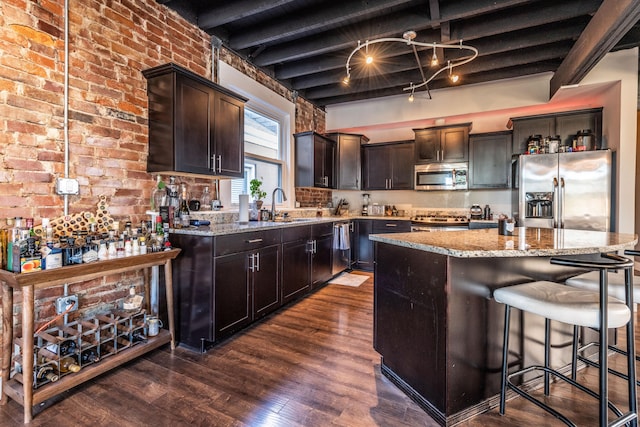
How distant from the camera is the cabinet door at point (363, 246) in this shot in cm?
511

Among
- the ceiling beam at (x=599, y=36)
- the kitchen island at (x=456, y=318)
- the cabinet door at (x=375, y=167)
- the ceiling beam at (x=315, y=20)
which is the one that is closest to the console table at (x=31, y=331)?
the kitchen island at (x=456, y=318)

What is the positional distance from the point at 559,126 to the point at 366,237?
10.2 ft

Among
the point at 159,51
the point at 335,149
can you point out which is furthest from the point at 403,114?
the point at 159,51

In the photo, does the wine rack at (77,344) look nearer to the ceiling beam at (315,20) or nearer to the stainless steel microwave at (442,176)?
the ceiling beam at (315,20)

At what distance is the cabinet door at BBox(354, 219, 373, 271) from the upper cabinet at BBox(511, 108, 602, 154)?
247 centimetres

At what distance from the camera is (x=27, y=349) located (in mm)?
1565

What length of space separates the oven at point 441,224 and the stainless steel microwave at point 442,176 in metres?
0.53

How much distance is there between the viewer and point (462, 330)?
1.59 m

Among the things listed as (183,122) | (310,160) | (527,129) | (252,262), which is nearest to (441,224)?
(527,129)

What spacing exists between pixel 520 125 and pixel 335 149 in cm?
284

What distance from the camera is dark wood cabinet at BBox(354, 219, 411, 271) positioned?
16.4ft

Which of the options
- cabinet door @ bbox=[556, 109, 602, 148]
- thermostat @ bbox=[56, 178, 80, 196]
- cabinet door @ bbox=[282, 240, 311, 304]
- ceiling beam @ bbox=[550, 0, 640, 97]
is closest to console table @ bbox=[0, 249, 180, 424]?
thermostat @ bbox=[56, 178, 80, 196]

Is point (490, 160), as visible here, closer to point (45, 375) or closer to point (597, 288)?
point (597, 288)

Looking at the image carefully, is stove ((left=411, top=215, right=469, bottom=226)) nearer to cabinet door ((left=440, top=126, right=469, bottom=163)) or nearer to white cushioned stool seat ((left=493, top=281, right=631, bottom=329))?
cabinet door ((left=440, top=126, right=469, bottom=163))
